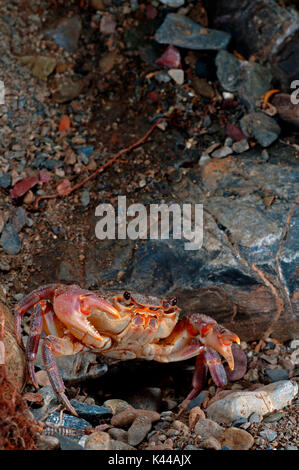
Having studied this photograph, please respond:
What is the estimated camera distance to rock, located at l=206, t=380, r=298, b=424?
12.1ft

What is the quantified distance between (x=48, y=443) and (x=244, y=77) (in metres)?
3.93

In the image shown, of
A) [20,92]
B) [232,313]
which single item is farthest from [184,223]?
[20,92]

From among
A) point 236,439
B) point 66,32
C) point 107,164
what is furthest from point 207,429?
point 66,32

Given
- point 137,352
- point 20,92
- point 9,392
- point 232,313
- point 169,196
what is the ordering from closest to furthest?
point 9,392 < point 137,352 < point 232,313 < point 169,196 < point 20,92

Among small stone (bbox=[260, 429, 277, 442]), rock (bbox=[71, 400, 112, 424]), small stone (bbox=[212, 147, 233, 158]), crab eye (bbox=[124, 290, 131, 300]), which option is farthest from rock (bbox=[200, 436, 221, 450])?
small stone (bbox=[212, 147, 233, 158])

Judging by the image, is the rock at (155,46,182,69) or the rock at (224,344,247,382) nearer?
the rock at (224,344,247,382)

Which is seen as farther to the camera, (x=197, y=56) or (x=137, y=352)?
(x=197, y=56)

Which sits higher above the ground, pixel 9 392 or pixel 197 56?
pixel 197 56

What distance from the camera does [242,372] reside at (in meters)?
4.59

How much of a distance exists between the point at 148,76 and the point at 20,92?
1258 mm

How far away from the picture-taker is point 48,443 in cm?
300

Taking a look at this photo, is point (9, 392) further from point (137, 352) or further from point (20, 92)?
point (20, 92)

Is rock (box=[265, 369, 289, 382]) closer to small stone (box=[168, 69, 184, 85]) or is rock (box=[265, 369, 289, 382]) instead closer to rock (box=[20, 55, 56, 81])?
small stone (box=[168, 69, 184, 85])

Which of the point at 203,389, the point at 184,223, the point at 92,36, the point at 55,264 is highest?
the point at 92,36
